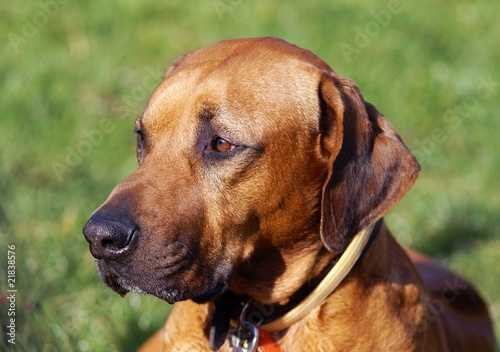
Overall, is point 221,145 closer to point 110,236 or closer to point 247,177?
point 247,177

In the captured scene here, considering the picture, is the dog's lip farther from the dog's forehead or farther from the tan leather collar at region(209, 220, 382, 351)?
the dog's forehead

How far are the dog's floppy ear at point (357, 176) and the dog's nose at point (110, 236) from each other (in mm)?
792

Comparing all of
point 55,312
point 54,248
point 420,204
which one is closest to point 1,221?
point 54,248

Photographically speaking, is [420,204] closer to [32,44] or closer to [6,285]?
[6,285]

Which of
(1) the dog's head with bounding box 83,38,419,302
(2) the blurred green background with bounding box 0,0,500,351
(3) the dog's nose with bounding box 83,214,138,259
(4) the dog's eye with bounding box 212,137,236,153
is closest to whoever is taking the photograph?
(3) the dog's nose with bounding box 83,214,138,259

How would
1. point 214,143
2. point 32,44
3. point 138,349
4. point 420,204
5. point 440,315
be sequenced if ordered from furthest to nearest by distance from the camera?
point 32,44
point 420,204
point 138,349
point 440,315
point 214,143

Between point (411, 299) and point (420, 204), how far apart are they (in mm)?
3011

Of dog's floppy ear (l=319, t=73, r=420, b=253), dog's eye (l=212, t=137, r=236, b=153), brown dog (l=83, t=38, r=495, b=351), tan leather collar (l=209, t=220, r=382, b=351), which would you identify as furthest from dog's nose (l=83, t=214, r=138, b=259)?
dog's floppy ear (l=319, t=73, r=420, b=253)

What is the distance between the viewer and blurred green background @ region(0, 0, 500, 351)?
17.3 feet

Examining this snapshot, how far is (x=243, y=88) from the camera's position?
3.53 m

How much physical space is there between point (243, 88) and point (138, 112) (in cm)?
163

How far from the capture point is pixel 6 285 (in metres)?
4.63

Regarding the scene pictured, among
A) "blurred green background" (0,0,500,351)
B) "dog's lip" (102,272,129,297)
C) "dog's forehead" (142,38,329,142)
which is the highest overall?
"dog's forehead" (142,38,329,142)

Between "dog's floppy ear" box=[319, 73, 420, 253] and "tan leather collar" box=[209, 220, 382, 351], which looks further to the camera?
"tan leather collar" box=[209, 220, 382, 351]
